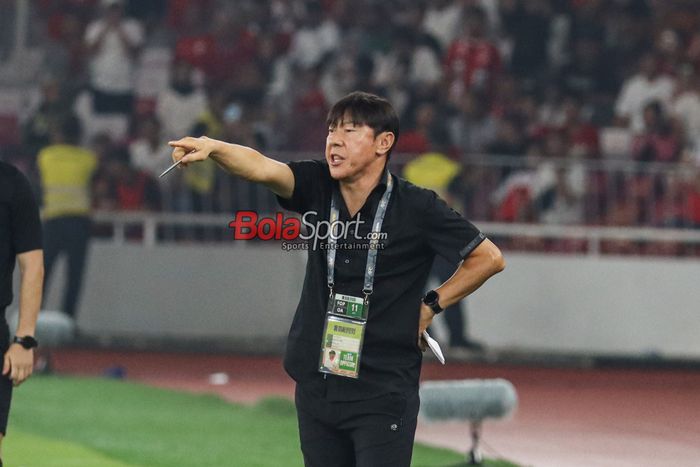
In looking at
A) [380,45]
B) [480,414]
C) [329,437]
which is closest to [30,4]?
[380,45]

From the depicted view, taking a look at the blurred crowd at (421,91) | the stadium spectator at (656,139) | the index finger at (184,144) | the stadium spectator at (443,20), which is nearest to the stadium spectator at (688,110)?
the blurred crowd at (421,91)

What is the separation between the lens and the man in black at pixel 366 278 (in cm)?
537

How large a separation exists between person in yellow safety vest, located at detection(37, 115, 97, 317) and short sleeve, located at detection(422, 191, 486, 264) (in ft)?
39.3

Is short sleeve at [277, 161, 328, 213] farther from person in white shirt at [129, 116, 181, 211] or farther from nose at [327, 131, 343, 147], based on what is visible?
person in white shirt at [129, 116, 181, 211]

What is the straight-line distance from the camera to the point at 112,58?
19.9 meters

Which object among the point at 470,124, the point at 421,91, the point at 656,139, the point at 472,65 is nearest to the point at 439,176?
the point at 470,124

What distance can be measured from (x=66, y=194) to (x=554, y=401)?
6.37 m

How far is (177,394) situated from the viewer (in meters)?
13.9

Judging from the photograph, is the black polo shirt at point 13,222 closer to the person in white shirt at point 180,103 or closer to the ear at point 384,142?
the ear at point 384,142

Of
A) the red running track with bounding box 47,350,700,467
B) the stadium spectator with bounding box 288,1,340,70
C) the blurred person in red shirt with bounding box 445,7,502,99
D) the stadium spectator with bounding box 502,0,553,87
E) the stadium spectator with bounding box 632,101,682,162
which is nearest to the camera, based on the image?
the red running track with bounding box 47,350,700,467

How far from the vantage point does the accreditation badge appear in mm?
5383

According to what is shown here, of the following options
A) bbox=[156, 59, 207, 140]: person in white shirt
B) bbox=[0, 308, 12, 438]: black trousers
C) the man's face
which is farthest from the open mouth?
bbox=[156, 59, 207, 140]: person in white shirt

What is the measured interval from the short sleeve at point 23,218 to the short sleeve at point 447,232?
1.94 meters

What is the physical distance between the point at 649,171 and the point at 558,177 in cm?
101
